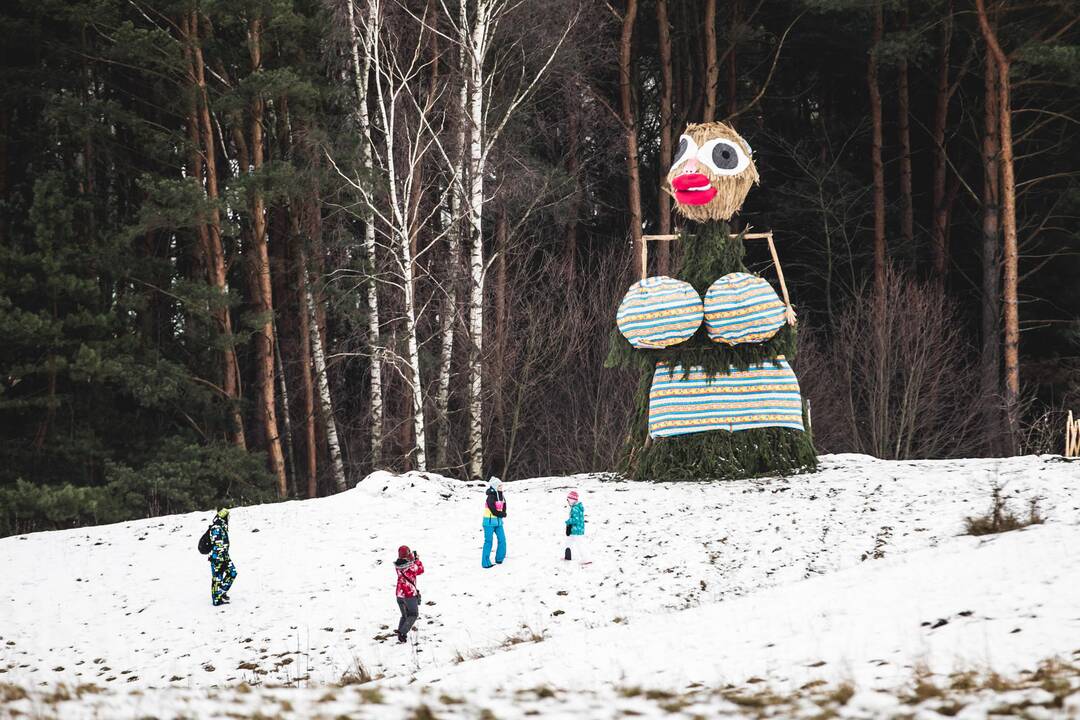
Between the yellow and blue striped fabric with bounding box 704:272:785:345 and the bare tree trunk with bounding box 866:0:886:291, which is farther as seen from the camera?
the bare tree trunk with bounding box 866:0:886:291

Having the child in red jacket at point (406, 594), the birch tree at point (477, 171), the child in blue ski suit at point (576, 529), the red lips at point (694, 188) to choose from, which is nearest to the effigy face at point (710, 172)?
the red lips at point (694, 188)

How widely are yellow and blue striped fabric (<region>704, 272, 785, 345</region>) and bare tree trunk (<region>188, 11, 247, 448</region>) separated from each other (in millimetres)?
10250

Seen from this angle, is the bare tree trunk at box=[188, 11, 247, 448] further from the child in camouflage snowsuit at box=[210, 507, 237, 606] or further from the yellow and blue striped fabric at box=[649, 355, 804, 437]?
the yellow and blue striped fabric at box=[649, 355, 804, 437]

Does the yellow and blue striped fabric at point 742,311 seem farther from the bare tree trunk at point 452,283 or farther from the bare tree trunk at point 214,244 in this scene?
the bare tree trunk at point 214,244

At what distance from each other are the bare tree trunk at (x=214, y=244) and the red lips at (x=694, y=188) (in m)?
9.46

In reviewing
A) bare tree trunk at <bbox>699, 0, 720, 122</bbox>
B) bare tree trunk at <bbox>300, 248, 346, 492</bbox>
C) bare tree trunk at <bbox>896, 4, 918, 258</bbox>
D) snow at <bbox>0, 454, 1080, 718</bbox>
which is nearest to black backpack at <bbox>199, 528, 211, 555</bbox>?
snow at <bbox>0, 454, 1080, 718</bbox>

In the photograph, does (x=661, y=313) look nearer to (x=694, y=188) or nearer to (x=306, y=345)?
(x=694, y=188)

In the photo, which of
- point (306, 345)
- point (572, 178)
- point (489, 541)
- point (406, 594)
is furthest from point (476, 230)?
point (406, 594)

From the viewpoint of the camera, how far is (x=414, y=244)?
925 inches

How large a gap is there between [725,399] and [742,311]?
1.29m

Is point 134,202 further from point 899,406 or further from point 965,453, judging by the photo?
point 965,453

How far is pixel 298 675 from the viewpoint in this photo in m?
9.25

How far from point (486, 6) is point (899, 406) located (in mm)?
11936

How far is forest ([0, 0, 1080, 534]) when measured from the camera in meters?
19.7
